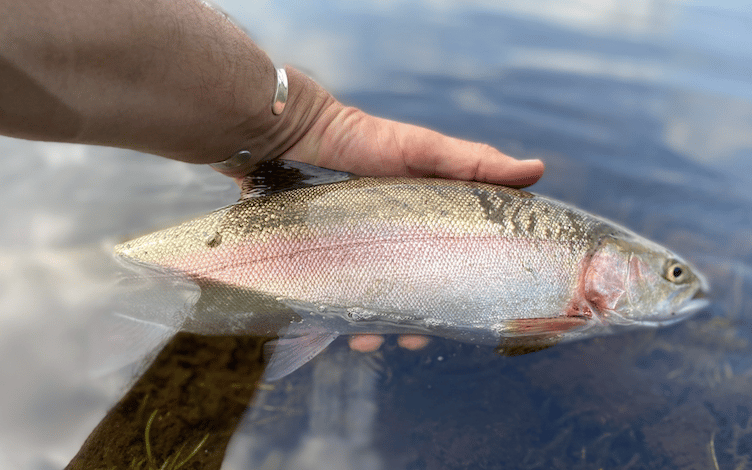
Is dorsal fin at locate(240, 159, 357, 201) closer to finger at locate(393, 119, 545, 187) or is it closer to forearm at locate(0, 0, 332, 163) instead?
forearm at locate(0, 0, 332, 163)

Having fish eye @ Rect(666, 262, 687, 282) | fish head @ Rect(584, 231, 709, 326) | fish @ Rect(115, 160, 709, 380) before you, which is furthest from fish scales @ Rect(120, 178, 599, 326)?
fish eye @ Rect(666, 262, 687, 282)

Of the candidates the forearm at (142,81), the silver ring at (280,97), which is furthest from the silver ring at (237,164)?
the silver ring at (280,97)

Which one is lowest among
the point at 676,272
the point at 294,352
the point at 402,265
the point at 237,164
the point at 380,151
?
the point at 294,352

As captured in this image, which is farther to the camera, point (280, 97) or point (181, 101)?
point (280, 97)

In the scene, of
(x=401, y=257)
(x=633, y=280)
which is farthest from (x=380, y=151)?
(x=633, y=280)

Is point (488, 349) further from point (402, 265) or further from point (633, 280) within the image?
point (633, 280)

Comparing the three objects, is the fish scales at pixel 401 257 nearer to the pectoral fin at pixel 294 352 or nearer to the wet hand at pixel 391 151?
the pectoral fin at pixel 294 352
